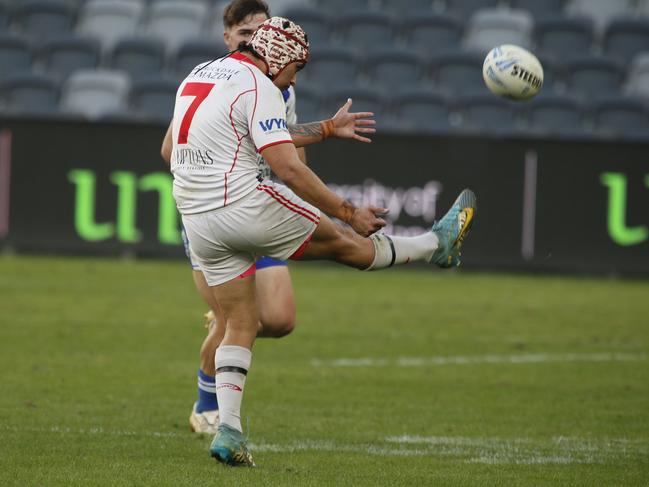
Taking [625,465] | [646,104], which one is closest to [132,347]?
[625,465]

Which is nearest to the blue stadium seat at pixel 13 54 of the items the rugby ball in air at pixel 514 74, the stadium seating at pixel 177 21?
the stadium seating at pixel 177 21

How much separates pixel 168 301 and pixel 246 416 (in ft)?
19.3

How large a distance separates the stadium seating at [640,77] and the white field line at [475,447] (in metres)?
14.3

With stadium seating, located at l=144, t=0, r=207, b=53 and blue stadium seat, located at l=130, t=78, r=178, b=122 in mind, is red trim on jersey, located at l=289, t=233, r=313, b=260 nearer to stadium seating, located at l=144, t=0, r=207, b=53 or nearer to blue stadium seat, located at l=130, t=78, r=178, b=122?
blue stadium seat, located at l=130, t=78, r=178, b=122

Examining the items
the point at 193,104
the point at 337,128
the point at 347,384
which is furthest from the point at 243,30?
the point at 347,384

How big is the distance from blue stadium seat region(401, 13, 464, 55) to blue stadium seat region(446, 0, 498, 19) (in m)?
0.85

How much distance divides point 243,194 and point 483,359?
498 cm

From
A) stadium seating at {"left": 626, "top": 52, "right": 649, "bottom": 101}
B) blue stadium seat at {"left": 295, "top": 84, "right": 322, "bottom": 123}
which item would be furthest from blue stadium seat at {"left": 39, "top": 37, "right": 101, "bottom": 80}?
stadium seating at {"left": 626, "top": 52, "right": 649, "bottom": 101}

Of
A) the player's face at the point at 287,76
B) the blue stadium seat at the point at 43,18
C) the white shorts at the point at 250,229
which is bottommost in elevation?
the white shorts at the point at 250,229

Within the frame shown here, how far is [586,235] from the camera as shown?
1650cm

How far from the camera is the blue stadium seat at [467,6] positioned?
22.1m

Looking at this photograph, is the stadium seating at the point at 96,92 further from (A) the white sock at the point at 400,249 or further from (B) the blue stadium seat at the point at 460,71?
(A) the white sock at the point at 400,249

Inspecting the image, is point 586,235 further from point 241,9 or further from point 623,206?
point 241,9

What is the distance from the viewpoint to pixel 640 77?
2070 centimetres
